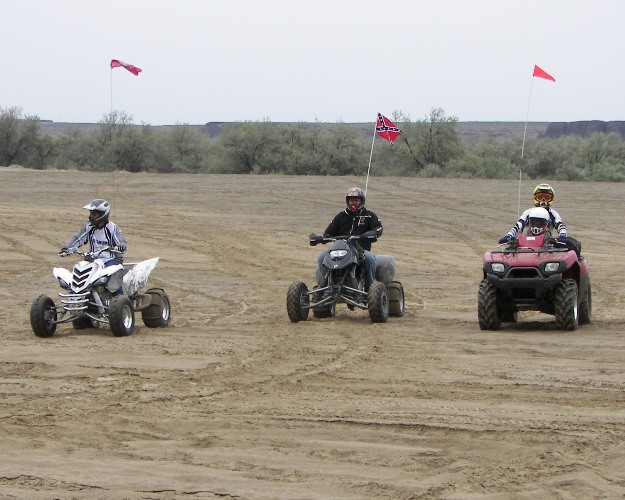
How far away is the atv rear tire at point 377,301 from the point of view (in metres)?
14.7

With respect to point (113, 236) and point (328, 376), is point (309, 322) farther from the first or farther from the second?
point (328, 376)

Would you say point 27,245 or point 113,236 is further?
point 27,245

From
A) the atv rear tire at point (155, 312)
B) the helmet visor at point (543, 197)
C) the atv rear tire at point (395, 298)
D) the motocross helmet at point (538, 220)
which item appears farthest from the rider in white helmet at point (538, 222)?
the atv rear tire at point (155, 312)

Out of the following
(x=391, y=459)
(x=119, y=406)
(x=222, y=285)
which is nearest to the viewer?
(x=391, y=459)

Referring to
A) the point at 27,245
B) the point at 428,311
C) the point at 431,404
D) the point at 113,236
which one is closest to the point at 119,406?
the point at 431,404

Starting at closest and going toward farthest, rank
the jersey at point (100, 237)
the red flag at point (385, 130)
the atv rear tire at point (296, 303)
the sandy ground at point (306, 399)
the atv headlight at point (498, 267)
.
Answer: the sandy ground at point (306, 399), the atv headlight at point (498, 267), the jersey at point (100, 237), the atv rear tire at point (296, 303), the red flag at point (385, 130)

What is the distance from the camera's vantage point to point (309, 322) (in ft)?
49.5

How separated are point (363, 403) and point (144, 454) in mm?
2327

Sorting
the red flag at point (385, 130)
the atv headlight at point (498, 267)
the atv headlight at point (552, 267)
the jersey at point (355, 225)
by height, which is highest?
the red flag at point (385, 130)

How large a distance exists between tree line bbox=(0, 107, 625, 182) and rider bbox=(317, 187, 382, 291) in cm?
3630

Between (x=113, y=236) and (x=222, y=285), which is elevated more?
(x=113, y=236)

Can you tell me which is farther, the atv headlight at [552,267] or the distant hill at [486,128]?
the distant hill at [486,128]

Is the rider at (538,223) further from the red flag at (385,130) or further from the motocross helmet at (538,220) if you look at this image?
the red flag at (385,130)

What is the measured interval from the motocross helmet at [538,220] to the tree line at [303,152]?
3707 centimetres
